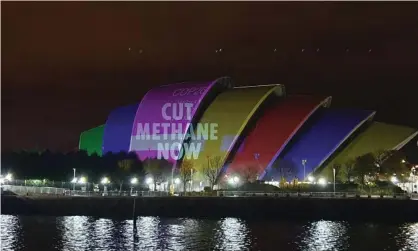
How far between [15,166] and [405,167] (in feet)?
135

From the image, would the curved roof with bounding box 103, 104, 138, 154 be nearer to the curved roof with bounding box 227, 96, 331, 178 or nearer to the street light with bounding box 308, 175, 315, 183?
the curved roof with bounding box 227, 96, 331, 178

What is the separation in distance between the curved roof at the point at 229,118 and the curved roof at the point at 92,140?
16100 mm

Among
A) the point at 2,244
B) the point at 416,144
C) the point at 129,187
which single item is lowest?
the point at 2,244

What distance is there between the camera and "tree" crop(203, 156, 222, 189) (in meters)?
70.4

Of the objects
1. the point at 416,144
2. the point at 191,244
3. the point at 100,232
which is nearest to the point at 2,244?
the point at 100,232

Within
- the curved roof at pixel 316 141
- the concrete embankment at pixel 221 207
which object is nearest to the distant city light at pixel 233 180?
the curved roof at pixel 316 141

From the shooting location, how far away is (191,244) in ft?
128

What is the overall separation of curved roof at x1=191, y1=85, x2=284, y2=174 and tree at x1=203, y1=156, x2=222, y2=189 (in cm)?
76

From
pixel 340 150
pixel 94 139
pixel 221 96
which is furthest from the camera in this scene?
pixel 94 139

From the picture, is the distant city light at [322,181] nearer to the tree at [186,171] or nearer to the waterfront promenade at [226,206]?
the waterfront promenade at [226,206]

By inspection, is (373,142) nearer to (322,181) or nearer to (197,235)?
(322,181)

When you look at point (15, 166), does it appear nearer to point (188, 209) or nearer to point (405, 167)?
point (188, 209)

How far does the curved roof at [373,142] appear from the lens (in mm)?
71438

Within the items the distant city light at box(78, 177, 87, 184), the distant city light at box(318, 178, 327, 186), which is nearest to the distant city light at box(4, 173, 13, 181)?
the distant city light at box(78, 177, 87, 184)
